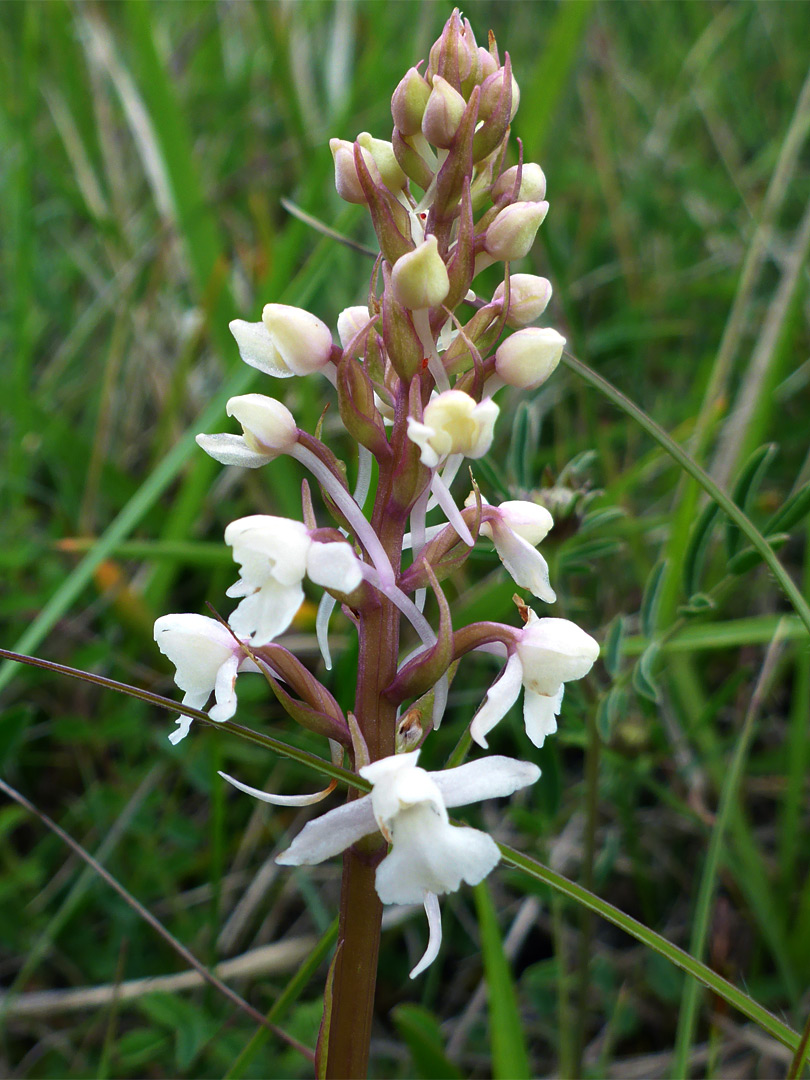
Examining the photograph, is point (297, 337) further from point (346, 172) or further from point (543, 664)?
point (543, 664)

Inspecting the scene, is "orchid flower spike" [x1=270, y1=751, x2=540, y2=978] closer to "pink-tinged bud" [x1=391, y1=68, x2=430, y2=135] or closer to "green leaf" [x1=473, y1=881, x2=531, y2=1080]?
"green leaf" [x1=473, y1=881, x2=531, y2=1080]

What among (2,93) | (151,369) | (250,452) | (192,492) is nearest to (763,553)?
(250,452)

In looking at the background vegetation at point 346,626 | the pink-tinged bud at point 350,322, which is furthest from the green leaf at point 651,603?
the pink-tinged bud at point 350,322

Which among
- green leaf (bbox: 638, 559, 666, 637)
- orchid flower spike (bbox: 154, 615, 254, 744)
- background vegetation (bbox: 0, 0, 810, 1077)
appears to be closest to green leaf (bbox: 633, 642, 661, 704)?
background vegetation (bbox: 0, 0, 810, 1077)

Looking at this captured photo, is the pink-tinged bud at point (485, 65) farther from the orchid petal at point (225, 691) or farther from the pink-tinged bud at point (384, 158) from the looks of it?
the orchid petal at point (225, 691)

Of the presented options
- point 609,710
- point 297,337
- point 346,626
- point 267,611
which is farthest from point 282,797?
point 346,626

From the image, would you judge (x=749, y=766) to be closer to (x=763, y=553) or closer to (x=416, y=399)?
(x=763, y=553)
